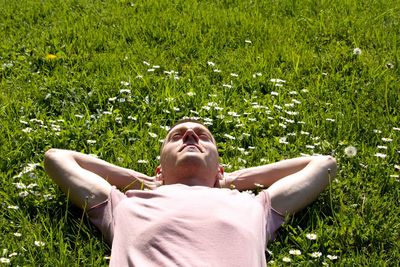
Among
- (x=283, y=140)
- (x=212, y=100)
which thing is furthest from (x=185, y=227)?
(x=212, y=100)

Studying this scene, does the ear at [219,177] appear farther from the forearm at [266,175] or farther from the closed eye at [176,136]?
the closed eye at [176,136]

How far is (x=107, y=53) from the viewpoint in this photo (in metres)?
6.30

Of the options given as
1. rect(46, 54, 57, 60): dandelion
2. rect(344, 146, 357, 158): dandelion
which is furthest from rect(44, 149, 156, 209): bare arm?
rect(46, 54, 57, 60): dandelion

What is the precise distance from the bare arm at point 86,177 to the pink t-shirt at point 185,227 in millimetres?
108

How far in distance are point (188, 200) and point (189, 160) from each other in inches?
14.2

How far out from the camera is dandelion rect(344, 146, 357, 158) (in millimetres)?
4718

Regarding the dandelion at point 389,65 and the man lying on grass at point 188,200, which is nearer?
the man lying on grass at point 188,200

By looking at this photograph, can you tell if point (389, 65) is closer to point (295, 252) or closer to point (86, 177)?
point (295, 252)

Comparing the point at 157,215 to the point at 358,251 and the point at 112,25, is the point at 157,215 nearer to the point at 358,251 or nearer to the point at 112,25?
the point at 358,251

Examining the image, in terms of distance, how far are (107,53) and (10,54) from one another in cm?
87

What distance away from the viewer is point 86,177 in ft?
12.7

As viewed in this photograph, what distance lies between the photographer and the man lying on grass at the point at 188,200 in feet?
10.4

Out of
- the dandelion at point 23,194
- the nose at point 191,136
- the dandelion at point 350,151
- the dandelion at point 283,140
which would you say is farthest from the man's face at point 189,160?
the dandelion at point 350,151

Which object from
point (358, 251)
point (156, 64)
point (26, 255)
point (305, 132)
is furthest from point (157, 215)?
point (156, 64)
